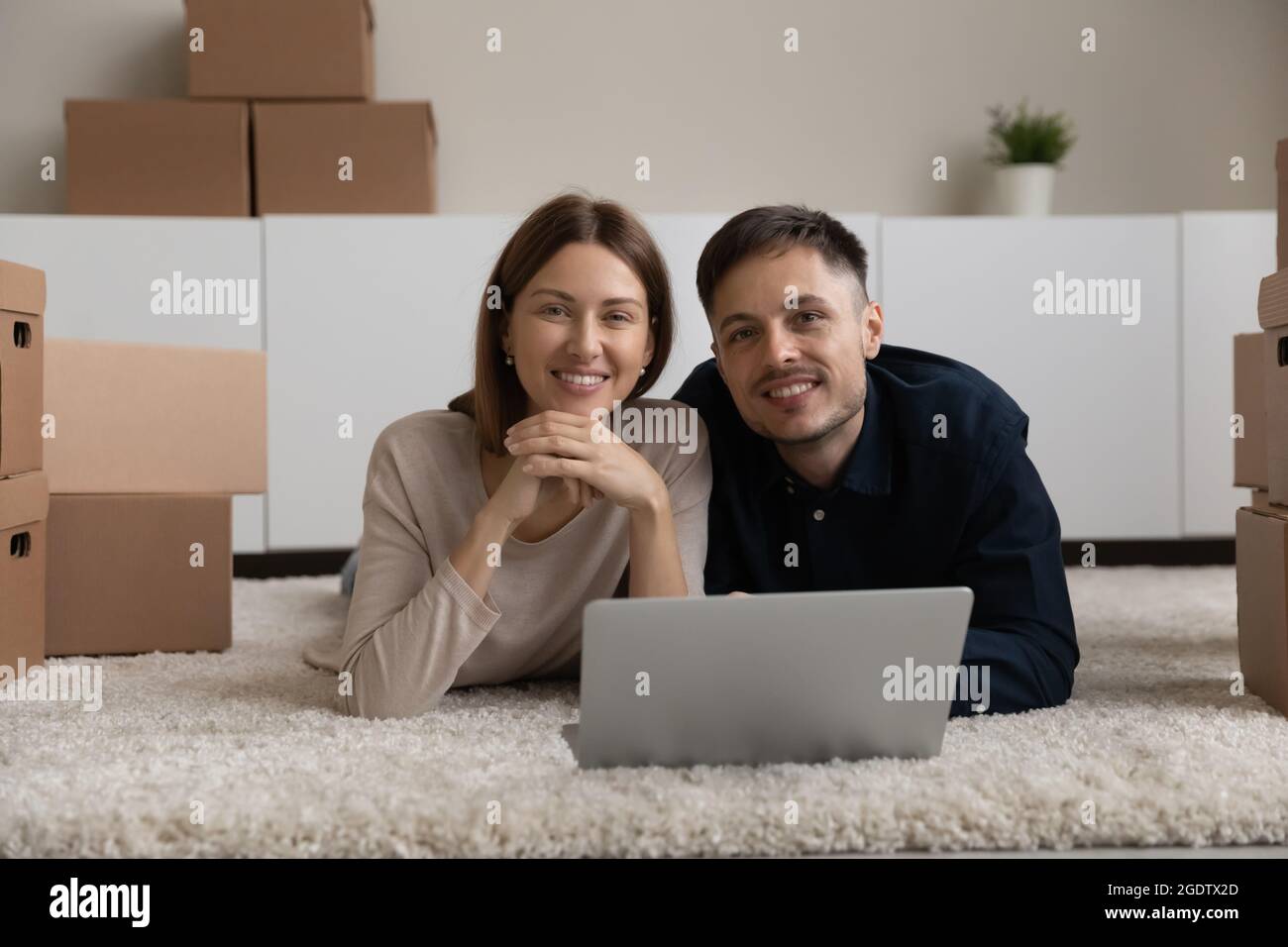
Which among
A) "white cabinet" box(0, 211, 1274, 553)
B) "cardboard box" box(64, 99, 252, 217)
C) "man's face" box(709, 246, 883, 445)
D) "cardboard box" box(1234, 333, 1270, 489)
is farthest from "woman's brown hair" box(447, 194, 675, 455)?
"cardboard box" box(64, 99, 252, 217)

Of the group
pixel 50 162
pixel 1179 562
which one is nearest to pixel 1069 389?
pixel 1179 562

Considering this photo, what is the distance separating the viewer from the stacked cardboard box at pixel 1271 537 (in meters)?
1.42

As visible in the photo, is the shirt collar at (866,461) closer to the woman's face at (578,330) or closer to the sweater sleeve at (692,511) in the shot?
the sweater sleeve at (692,511)

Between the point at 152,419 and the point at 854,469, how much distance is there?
1236 millimetres

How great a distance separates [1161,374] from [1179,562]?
551 mm

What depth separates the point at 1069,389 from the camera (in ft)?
10.2

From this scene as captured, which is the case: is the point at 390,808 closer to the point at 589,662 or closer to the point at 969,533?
the point at 589,662

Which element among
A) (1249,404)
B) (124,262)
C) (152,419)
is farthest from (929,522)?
(124,262)

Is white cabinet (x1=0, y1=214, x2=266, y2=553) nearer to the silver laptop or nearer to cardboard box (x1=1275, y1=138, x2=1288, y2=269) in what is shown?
the silver laptop

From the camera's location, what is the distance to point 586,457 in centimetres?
129

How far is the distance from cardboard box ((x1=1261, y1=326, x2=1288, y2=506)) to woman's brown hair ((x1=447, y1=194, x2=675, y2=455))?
79cm

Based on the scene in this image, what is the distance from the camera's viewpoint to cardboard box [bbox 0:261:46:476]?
5.60ft

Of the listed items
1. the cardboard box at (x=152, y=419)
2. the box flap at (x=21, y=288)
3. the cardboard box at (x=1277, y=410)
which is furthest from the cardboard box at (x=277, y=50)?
the cardboard box at (x=1277, y=410)
